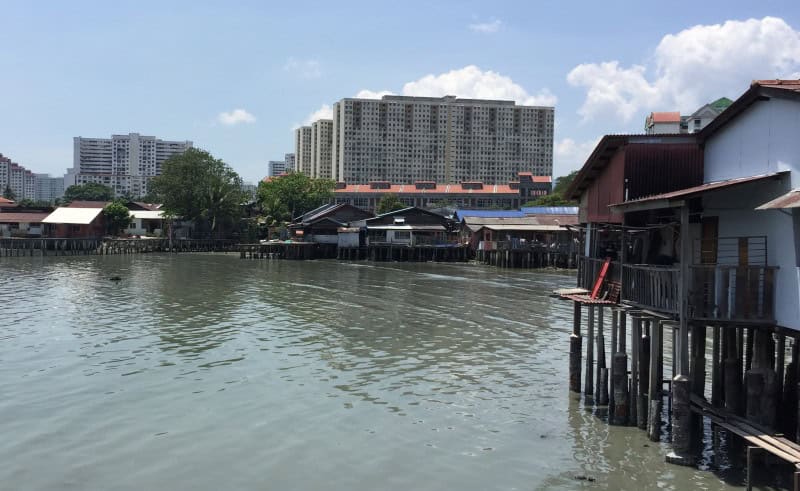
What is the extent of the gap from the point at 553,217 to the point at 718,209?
58264mm

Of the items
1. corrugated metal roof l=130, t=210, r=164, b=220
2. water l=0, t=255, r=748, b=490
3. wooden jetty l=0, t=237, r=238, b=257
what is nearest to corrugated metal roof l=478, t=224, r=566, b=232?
water l=0, t=255, r=748, b=490

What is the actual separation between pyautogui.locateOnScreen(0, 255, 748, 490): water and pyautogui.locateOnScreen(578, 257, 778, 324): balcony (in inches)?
112

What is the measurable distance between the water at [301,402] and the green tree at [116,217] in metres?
58.1

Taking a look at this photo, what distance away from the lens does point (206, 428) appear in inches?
559

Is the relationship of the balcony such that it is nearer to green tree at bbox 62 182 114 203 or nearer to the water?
the water

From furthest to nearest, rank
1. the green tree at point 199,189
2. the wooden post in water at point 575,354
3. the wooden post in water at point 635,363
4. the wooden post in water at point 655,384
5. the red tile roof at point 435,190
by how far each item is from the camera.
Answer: the red tile roof at point 435,190 < the green tree at point 199,189 < the wooden post in water at point 575,354 < the wooden post in water at point 635,363 < the wooden post in water at point 655,384

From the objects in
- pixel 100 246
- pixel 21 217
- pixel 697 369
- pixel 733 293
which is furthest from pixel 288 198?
pixel 733 293

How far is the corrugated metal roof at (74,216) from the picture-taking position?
8000cm

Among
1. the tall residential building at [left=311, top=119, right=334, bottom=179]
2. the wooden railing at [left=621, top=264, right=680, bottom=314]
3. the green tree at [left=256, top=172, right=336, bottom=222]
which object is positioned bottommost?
the wooden railing at [left=621, top=264, right=680, bottom=314]

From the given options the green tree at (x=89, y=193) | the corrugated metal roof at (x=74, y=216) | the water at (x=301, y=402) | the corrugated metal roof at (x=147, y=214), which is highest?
the green tree at (x=89, y=193)

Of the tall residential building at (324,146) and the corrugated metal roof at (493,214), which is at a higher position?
the tall residential building at (324,146)

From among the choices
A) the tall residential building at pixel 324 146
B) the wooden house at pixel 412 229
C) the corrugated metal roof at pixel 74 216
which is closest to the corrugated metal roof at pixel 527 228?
the wooden house at pixel 412 229

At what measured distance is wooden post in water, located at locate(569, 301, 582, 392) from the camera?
641 inches

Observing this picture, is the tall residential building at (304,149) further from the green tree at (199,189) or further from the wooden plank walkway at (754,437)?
the wooden plank walkway at (754,437)
